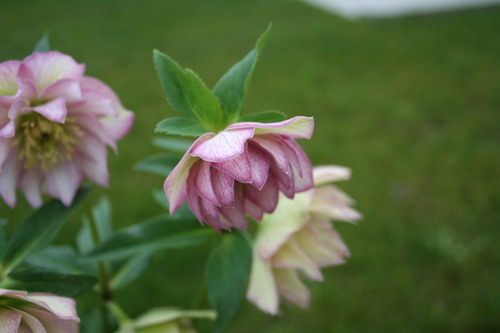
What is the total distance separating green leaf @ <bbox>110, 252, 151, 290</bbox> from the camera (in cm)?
65

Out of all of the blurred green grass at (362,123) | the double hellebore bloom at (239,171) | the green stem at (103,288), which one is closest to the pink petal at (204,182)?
the double hellebore bloom at (239,171)

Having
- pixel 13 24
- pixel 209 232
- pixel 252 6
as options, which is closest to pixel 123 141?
pixel 209 232

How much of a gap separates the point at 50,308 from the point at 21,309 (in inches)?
2.2

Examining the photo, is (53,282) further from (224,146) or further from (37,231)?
(224,146)

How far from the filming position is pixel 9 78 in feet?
1.43

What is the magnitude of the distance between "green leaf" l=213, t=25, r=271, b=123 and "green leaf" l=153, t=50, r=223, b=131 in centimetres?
1

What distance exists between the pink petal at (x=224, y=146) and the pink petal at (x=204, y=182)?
0.02 m

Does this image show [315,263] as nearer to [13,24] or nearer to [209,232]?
[209,232]

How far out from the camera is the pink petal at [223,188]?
378mm

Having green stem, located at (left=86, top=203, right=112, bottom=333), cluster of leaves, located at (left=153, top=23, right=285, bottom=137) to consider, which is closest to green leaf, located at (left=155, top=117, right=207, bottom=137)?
cluster of leaves, located at (left=153, top=23, right=285, bottom=137)

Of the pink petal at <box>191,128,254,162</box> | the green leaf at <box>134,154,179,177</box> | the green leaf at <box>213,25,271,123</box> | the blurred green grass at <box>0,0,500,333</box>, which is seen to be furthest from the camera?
the blurred green grass at <box>0,0,500,333</box>

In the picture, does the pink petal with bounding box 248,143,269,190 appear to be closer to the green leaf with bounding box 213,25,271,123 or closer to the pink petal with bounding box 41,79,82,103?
the green leaf with bounding box 213,25,271,123

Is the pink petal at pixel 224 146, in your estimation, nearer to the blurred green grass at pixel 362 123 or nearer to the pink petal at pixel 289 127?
the pink petal at pixel 289 127

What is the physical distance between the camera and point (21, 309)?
1.26ft
